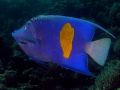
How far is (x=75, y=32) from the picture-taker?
0.73 m

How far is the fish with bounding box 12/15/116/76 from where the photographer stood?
0.71 meters

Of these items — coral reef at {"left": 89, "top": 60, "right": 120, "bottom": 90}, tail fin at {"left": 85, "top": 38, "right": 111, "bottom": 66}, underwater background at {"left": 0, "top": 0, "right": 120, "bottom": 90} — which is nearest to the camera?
tail fin at {"left": 85, "top": 38, "right": 111, "bottom": 66}

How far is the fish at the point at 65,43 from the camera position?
2.33 feet

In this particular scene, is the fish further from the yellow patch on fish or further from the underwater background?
the underwater background

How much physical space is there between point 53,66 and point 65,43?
0.96 m

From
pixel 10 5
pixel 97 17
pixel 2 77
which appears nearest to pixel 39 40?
pixel 2 77

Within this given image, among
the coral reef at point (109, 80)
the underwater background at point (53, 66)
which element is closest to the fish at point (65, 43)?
the underwater background at point (53, 66)

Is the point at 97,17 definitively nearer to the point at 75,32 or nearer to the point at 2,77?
the point at 2,77

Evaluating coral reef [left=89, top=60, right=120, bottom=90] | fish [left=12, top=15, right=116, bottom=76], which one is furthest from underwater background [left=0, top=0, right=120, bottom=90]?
fish [left=12, top=15, right=116, bottom=76]

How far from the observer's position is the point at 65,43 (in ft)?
2.39

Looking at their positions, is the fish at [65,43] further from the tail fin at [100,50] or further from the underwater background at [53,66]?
the underwater background at [53,66]

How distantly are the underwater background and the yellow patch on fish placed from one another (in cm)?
168

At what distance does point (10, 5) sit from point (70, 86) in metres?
6.42

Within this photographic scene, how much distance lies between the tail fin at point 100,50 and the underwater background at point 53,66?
5.56 feet
